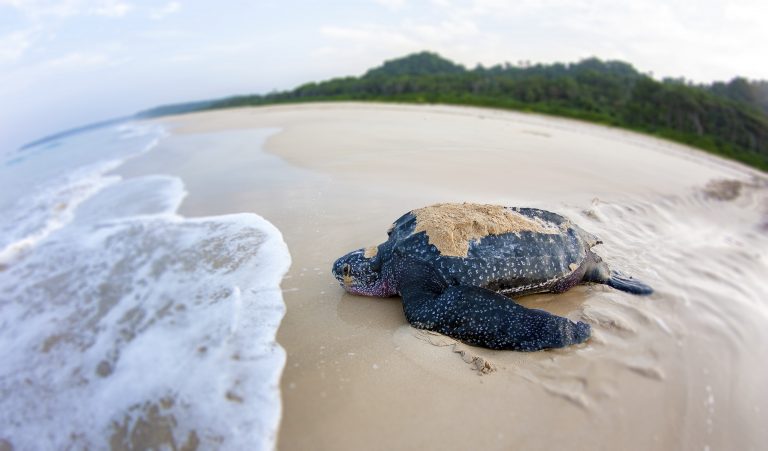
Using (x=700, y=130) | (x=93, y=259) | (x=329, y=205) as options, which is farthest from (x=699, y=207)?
(x=700, y=130)

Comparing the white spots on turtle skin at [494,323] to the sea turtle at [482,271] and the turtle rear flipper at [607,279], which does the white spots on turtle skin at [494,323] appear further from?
the turtle rear flipper at [607,279]

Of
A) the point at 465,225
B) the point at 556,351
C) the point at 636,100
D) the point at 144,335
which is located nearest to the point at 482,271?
the point at 465,225

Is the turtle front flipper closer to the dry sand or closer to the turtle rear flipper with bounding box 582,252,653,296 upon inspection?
the dry sand

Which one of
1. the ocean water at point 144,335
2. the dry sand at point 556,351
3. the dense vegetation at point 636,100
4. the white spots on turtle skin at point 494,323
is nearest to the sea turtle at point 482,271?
the white spots on turtle skin at point 494,323

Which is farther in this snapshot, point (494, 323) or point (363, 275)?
point (363, 275)

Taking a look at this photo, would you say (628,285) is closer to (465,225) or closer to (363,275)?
(465,225)

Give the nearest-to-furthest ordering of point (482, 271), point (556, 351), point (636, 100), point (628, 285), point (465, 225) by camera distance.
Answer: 1. point (556, 351)
2. point (482, 271)
3. point (465, 225)
4. point (628, 285)
5. point (636, 100)
